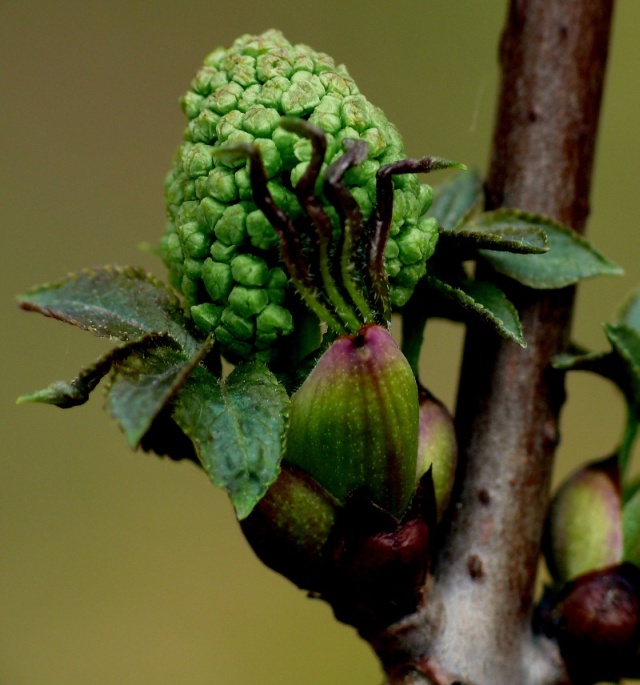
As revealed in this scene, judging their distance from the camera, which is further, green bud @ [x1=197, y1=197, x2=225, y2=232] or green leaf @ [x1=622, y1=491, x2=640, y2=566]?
green leaf @ [x1=622, y1=491, x2=640, y2=566]

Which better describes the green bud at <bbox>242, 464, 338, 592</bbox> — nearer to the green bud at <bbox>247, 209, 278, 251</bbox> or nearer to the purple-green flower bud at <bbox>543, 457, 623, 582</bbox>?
the green bud at <bbox>247, 209, 278, 251</bbox>

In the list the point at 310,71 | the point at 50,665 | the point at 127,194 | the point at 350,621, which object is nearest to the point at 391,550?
the point at 350,621

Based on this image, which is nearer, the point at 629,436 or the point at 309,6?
the point at 629,436

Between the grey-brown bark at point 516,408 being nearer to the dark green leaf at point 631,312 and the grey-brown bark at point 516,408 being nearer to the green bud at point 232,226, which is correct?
the dark green leaf at point 631,312

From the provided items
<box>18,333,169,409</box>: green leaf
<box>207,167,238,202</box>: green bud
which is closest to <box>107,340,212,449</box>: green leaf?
<box>18,333,169,409</box>: green leaf

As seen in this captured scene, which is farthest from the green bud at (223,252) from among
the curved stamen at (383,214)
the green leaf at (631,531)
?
the green leaf at (631,531)

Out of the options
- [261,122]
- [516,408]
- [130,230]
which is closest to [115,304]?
[261,122]

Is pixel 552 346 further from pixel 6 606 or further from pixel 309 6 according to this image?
pixel 309 6

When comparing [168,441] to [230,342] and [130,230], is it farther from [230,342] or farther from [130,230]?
[130,230]
